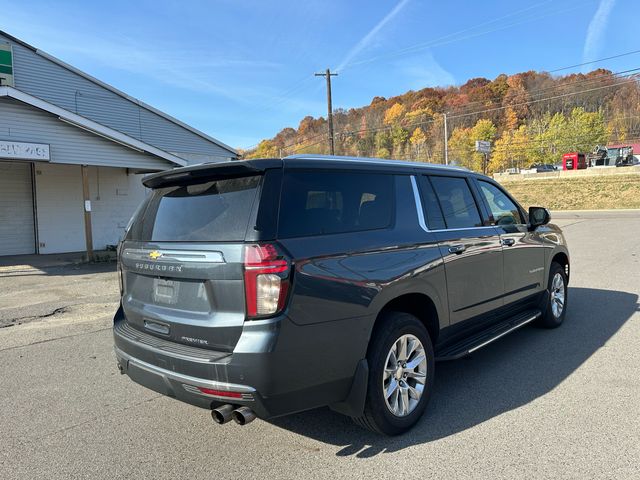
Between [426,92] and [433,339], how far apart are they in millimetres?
115894

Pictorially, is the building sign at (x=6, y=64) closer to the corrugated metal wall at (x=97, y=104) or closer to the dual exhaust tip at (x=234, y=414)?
the corrugated metal wall at (x=97, y=104)

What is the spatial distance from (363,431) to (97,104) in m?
21.1

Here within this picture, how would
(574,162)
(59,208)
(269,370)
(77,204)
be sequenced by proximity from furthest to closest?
1. (574,162)
2. (77,204)
3. (59,208)
4. (269,370)

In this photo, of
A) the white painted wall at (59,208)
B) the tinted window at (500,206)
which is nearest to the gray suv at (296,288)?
the tinted window at (500,206)

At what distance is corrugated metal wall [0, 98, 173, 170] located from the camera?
11.7m

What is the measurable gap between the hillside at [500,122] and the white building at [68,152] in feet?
139

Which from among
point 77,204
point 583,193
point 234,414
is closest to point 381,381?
point 234,414

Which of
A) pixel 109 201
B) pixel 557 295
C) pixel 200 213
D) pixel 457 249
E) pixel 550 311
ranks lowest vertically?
pixel 550 311

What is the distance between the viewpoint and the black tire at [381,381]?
3.01 m

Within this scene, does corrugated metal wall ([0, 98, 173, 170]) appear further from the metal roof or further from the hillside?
the hillside

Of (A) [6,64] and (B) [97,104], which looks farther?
(B) [97,104]

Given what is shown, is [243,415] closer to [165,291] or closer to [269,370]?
[269,370]

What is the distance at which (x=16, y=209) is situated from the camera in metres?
15.5

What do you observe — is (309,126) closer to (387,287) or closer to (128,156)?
(128,156)
